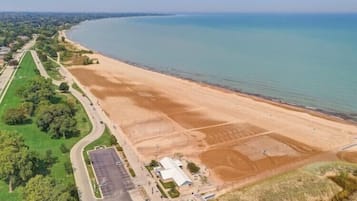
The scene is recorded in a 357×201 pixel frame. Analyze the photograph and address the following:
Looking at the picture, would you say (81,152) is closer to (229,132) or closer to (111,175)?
(111,175)

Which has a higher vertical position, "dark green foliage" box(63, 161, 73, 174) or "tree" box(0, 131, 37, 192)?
"tree" box(0, 131, 37, 192)

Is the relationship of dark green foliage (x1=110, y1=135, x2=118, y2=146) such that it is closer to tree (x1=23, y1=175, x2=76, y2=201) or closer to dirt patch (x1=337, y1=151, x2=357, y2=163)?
tree (x1=23, y1=175, x2=76, y2=201)

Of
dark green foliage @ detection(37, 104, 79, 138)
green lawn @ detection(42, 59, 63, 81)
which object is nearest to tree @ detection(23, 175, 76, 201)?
dark green foliage @ detection(37, 104, 79, 138)

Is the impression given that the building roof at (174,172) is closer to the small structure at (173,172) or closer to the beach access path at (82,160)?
the small structure at (173,172)

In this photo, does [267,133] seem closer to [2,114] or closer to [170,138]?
[170,138]

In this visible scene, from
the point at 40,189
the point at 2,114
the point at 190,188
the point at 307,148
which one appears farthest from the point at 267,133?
the point at 2,114

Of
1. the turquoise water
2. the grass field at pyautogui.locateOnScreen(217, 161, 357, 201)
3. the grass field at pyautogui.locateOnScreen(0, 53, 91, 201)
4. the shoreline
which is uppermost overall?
the turquoise water

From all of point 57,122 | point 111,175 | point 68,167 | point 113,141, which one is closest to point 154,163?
point 111,175
